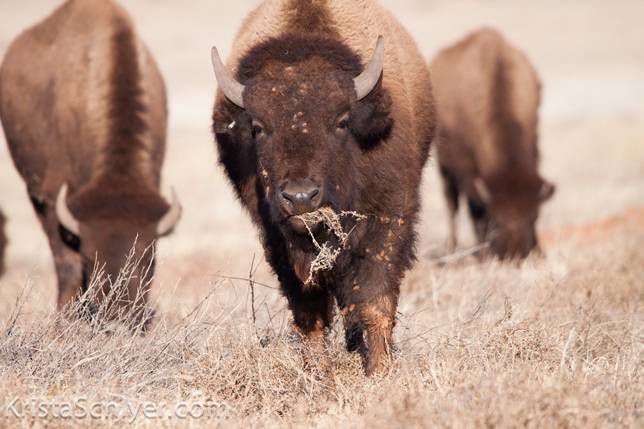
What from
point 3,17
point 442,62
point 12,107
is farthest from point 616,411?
point 3,17

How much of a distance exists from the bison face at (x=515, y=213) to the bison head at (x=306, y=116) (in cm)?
530

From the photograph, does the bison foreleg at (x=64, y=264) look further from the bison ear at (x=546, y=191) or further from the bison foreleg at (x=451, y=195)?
the bison foreleg at (x=451, y=195)

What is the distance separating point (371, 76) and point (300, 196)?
99 cm

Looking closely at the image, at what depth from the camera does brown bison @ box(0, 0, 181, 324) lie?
24.0ft

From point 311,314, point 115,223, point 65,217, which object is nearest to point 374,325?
point 311,314

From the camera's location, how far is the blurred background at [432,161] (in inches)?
550

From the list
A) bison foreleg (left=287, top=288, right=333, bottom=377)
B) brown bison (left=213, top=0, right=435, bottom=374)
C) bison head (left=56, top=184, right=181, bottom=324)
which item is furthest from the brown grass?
bison head (left=56, top=184, right=181, bottom=324)

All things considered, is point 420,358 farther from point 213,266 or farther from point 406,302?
point 213,266

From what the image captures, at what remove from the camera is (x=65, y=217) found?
7551mm

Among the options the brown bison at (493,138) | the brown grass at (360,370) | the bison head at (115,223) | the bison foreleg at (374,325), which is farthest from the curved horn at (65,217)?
the brown bison at (493,138)

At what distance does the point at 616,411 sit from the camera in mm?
3877

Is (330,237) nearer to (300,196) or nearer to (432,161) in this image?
(300,196)

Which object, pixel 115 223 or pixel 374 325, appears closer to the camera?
pixel 374 325

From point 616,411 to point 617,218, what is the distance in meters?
10.2
